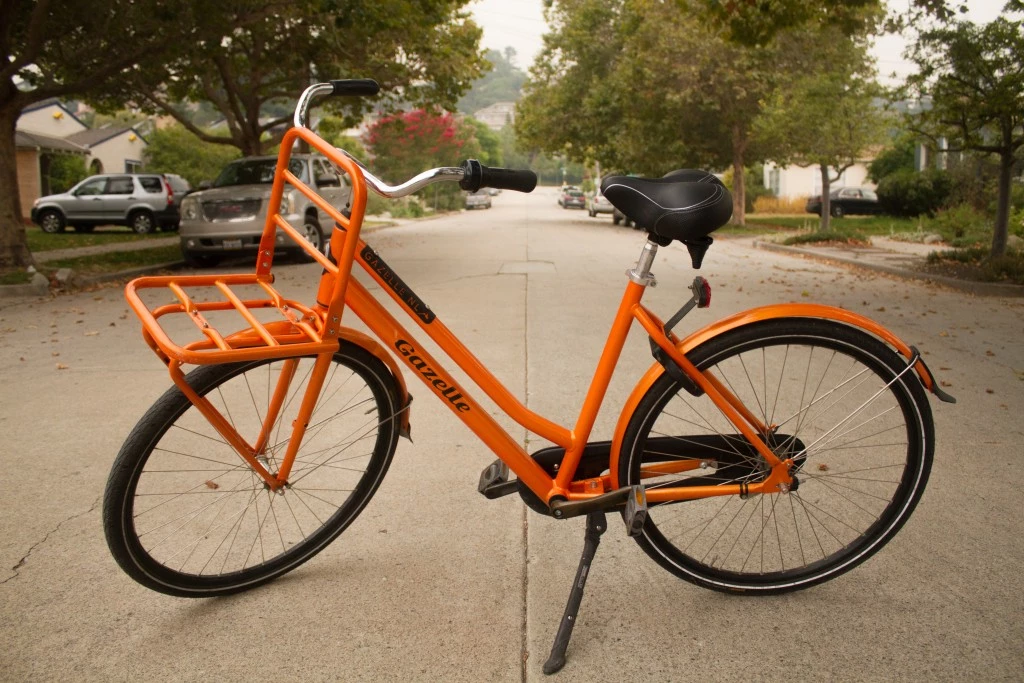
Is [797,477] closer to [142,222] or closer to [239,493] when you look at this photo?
[239,493]

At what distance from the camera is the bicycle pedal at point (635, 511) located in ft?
8.57

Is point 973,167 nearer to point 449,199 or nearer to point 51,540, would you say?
point 51,540

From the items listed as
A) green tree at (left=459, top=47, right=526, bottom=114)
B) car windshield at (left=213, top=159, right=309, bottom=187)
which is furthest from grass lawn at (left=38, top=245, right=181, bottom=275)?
green tree at (left=459, top=47, right=526, bottom=114)

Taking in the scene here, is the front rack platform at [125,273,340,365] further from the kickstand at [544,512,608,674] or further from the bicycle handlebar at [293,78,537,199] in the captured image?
the kickstand at [544,512,608,674]

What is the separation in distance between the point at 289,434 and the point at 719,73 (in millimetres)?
24952

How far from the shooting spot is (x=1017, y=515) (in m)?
3.60

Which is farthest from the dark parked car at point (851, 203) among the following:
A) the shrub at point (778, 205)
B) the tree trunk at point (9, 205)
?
the tree trunk at point (9, 205)

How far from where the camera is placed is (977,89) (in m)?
12.2

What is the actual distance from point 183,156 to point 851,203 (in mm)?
30161

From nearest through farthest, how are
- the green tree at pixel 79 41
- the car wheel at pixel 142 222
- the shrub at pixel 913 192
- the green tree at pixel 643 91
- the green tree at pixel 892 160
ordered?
the green tree at pixel 79 41 < the car wheel at pixel 142 222 < the green tree at pixel 643 91 < the shrub at pixel 913 192 < the green tree at pixel 892 160

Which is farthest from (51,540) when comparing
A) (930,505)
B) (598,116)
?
(598,116)

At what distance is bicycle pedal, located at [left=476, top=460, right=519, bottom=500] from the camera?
2816 millimetres

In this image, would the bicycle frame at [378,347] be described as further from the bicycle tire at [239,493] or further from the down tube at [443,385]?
the bicycle tire at [239,493]

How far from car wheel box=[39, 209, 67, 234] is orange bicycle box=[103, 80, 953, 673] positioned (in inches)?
981
